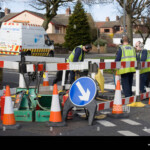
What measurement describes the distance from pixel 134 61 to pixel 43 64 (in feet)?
9.54

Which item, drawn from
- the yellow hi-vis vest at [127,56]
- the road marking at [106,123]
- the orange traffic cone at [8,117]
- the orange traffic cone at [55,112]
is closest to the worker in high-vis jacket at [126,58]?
the yellow hi-vis vest at [127,56]

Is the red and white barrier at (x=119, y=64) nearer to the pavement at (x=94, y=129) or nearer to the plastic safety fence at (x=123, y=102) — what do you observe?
the plastic safety fence at (x=123, y=102)

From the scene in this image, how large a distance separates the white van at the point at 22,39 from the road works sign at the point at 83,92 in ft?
62.5

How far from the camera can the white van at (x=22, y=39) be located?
2670cm

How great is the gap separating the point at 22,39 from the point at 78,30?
4287cm

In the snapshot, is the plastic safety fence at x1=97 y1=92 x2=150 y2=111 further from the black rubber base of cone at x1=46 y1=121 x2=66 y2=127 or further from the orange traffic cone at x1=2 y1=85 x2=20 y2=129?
the orange traffic cone at x1=2 y1=85 x2=20 y2=129

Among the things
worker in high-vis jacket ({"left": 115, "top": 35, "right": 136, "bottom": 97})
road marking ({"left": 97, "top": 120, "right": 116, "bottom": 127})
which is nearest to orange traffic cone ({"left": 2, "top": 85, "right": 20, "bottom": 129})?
road marking ({"left": 97, "top": 120, "right": 116, "bottom": 127})

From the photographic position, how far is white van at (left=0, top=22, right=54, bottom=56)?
87.6ft

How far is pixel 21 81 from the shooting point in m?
9.17

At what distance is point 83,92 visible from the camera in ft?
24.1

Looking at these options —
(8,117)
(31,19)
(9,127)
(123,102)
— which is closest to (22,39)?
(123,102)

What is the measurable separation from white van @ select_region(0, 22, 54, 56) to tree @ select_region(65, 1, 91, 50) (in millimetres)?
38626
